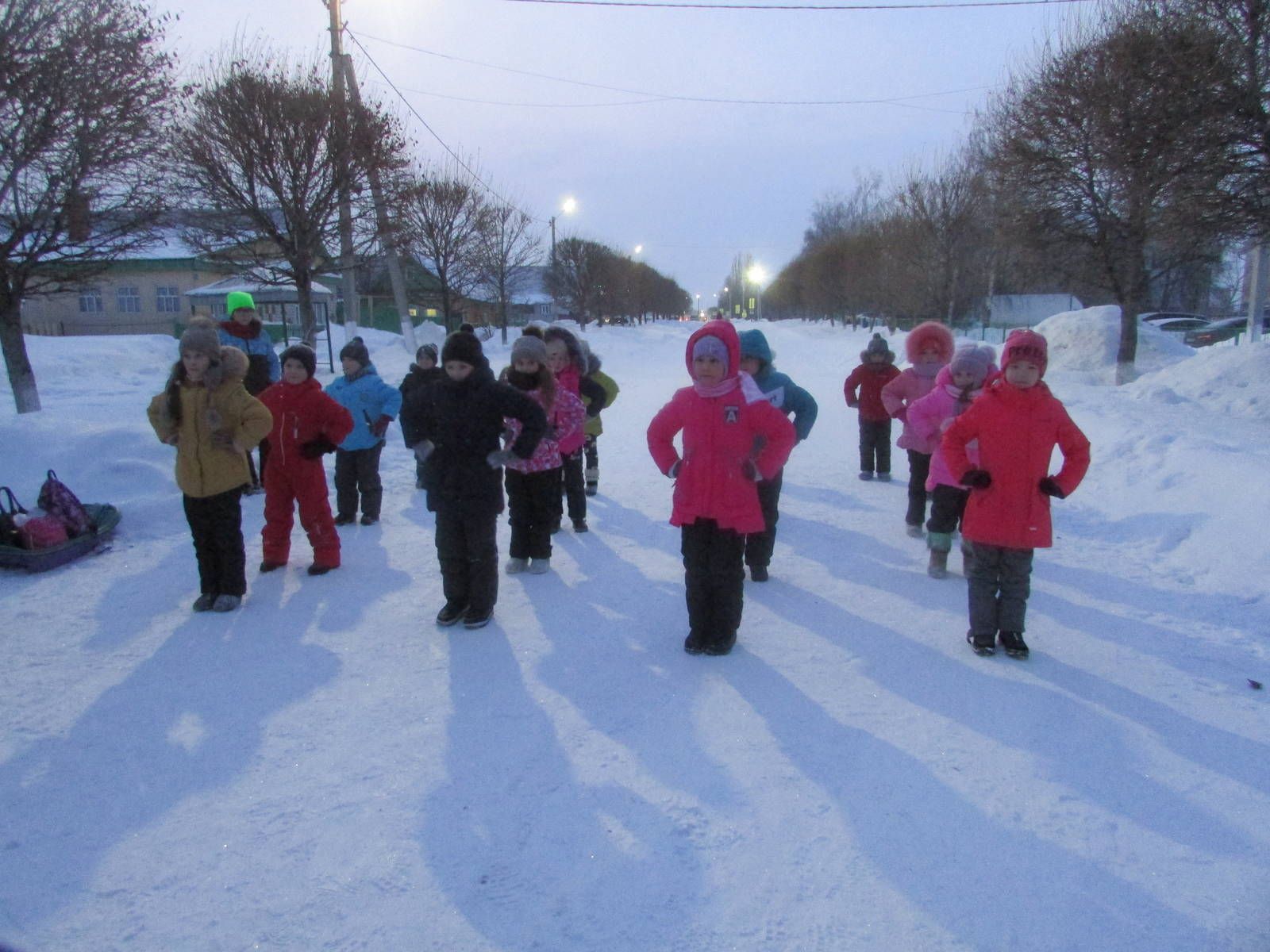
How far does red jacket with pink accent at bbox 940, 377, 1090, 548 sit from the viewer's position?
3.87m

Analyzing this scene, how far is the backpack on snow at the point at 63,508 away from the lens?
564cm

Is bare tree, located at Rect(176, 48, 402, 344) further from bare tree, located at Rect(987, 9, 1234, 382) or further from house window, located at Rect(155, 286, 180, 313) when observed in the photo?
house window, located at Rect(155, 286, 180, 313)

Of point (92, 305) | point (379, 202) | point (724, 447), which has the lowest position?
point (724, 447)

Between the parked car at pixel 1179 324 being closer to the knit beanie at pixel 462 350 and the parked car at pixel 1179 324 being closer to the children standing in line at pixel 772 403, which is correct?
the children standing in line at pixel 772 403

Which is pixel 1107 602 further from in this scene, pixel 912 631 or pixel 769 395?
pixel 769 395

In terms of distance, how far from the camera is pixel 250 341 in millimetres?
7375

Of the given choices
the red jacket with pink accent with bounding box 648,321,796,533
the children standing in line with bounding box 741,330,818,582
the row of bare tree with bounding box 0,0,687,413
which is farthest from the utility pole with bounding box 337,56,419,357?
the red jacket with pink accent with bounding box 648,321,796,533

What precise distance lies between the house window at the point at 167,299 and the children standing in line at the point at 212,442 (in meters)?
39.5

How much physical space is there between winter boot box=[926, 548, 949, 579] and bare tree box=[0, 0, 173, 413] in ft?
33.0

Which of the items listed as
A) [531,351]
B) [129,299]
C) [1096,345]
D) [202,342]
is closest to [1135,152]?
[1096,345]

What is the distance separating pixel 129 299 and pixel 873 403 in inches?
1620

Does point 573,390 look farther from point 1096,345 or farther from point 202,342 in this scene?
point 1096,345

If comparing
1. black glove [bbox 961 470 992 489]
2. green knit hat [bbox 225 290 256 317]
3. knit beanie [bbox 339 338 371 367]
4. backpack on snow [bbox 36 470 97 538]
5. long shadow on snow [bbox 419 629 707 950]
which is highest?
green knit hat [bbox 225 290 256 317]

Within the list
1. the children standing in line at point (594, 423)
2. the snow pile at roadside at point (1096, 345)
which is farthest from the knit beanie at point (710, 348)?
the snow pile at roadside at point (1096, 345)
